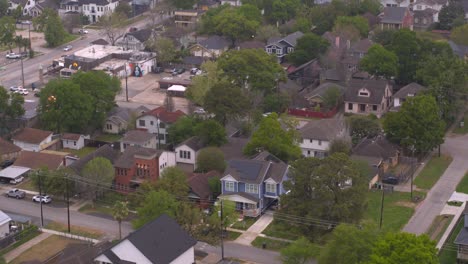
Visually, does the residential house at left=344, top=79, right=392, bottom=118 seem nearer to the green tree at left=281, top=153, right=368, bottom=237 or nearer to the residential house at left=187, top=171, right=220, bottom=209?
the residential house at left=187, top=171, right=220, bottom=209

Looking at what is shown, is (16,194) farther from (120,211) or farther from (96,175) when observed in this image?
(120,211)

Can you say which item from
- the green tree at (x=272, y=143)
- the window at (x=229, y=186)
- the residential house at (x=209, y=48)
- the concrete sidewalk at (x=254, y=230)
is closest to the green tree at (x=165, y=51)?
the residential house at (x=209, y=48)

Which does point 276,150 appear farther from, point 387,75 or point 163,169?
point 387,75

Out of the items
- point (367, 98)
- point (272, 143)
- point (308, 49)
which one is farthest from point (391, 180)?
point (308, 49)

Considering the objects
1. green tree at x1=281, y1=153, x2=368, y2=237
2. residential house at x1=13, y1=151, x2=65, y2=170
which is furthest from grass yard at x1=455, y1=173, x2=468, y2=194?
residential house at x1=13, y1=151, x2=65, y2=170

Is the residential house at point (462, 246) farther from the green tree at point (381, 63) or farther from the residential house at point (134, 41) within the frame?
the residential house at point (134, 41)

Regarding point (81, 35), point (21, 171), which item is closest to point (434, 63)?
point (21, 171)
